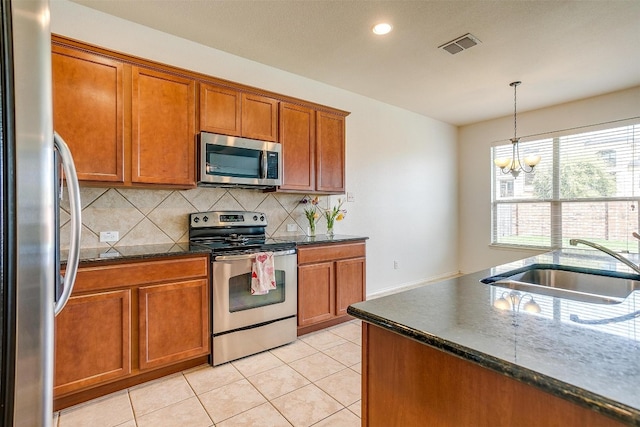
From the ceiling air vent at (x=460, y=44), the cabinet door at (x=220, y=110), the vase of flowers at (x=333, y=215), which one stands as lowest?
the vase of flowers at (x=333, y=215)

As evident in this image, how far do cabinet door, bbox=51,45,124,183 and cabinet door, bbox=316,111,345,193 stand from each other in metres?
1.75

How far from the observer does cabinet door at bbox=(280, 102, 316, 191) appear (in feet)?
10.0

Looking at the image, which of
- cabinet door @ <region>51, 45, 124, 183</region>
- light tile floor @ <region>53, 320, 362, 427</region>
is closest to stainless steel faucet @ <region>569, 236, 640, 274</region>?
light tile floor @ <region>53, 320, 362, 427</region>

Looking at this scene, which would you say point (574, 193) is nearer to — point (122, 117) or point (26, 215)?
point (122, 117)

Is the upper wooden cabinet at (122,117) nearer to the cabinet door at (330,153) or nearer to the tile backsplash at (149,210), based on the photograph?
the tile backsplash at (149,210)

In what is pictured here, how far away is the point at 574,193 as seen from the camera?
4395 mm

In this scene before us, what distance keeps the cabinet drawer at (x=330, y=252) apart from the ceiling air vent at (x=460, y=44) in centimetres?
203

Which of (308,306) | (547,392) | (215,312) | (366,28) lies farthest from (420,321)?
(366,28)

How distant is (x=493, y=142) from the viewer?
204 inches

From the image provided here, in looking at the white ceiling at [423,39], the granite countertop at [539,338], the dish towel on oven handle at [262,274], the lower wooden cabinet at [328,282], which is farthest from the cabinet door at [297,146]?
the granite countertop at [539,338]

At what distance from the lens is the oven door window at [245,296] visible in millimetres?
2482

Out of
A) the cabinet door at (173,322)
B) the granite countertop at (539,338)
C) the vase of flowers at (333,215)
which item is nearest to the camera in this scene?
the granite countertop at (539,338)

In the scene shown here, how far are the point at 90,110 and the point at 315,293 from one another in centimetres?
226

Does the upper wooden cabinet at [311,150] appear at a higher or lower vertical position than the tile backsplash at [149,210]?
higher
